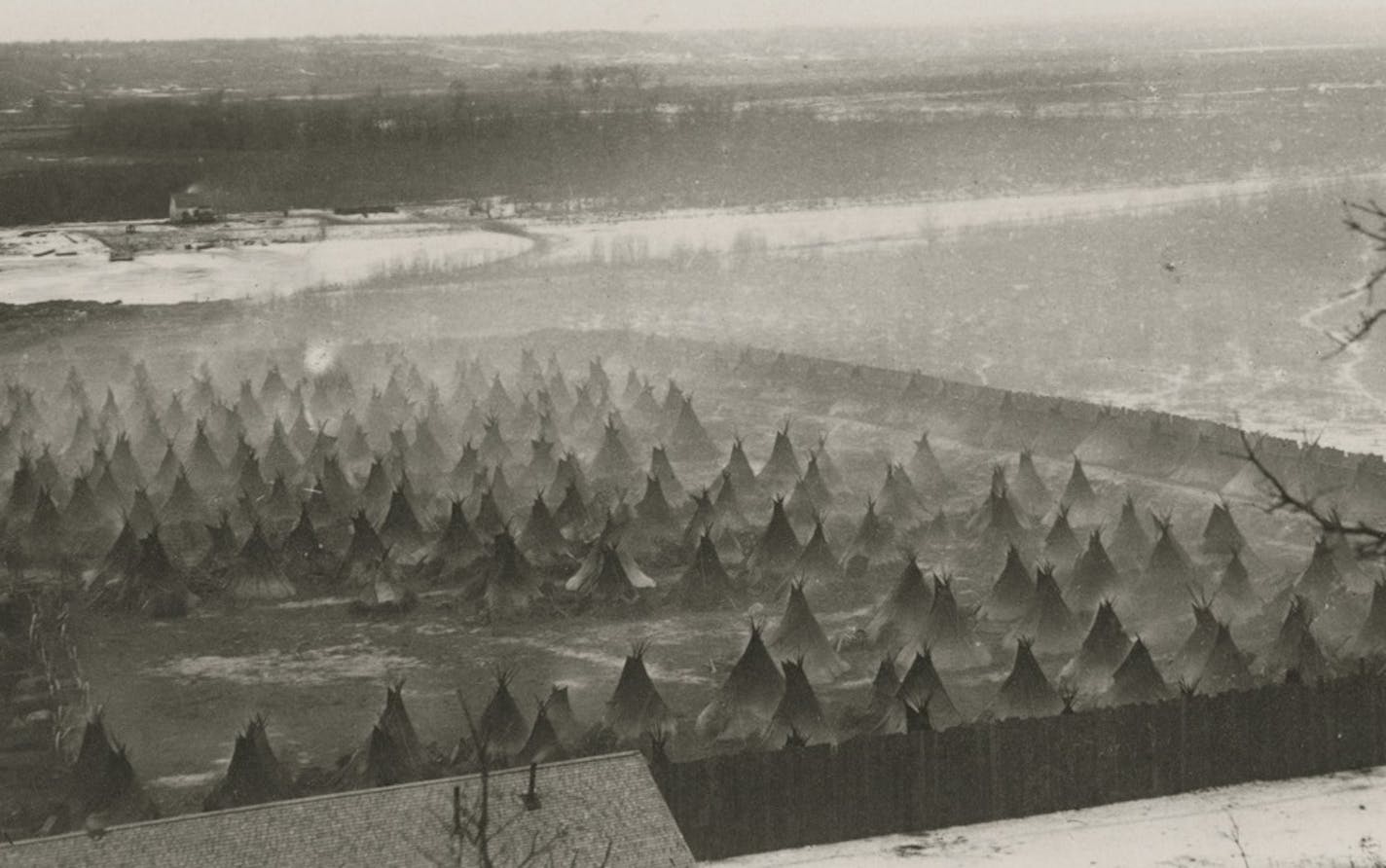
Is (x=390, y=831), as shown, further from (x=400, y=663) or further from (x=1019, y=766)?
(x=400, y=663)

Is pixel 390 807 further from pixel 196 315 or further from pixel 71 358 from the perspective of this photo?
pixel 196 315

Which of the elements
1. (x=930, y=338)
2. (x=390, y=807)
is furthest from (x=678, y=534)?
(x=930, y=338)

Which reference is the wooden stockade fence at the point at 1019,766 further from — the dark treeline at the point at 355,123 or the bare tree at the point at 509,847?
the dark treeline at the point at 355,123

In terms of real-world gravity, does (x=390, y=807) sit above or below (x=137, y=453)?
above

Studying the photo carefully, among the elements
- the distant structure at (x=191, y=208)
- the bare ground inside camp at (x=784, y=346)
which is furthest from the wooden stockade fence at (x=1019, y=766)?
the distant structure at (x=191, y=208)

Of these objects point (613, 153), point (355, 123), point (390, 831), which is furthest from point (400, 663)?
point (355, 123)

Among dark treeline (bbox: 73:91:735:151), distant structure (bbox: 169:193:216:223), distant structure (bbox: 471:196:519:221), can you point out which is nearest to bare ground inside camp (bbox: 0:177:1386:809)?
distant structure (bbox: 471:196:519:221)
